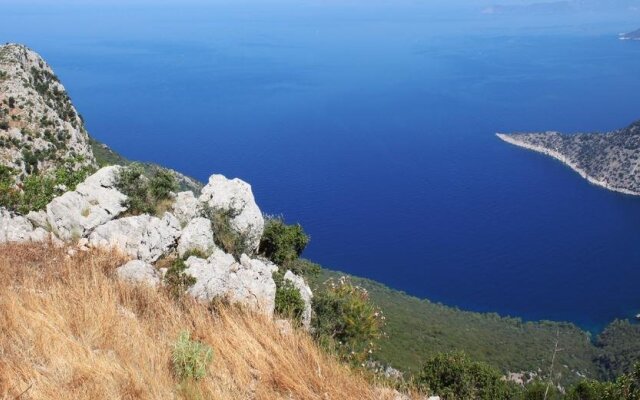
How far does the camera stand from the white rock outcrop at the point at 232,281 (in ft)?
19.1

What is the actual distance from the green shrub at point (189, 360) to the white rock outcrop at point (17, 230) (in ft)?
15.6

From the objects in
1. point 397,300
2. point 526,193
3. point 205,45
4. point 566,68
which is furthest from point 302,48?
point 397,300

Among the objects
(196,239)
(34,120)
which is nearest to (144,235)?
(196,239)

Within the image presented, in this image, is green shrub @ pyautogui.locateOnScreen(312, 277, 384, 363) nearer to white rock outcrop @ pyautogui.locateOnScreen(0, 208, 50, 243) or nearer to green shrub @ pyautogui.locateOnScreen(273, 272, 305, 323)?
green shrub @ pyautogui.locateOnScreen(273, 272, 305, 323)

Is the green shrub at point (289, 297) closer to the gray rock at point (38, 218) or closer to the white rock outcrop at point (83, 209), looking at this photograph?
the white rock outcrop at point (83, 209)

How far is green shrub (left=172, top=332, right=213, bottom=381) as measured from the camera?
3.48m

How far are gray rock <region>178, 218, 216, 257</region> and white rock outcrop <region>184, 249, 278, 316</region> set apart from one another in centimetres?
20

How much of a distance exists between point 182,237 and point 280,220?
13.1 ft

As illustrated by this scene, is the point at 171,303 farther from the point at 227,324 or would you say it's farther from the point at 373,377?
the point at 373,377

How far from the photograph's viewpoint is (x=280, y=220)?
1277 cm

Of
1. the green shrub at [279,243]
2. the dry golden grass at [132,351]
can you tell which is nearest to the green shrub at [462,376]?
the green shrub at [279,243]

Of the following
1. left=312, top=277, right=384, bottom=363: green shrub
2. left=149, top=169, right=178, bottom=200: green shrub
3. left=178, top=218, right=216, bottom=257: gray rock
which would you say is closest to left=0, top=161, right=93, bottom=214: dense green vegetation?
left=149, top=169, right=178, bottom=200: green shrub

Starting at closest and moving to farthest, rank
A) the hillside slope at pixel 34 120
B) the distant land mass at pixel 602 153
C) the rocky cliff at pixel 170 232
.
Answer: the rocky cliff at pixel 170 232, the hillside slope at pixel 34 120, the distant land mass at pixel 602 153

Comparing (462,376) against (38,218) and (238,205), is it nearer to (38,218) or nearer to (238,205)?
(238,205)
